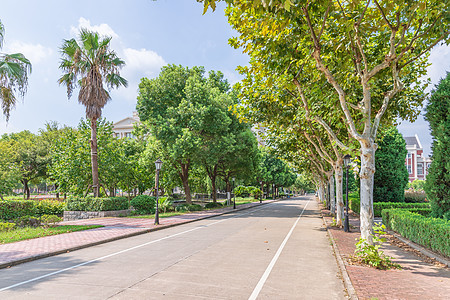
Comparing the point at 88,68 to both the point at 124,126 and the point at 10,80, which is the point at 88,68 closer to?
the point at 10,80

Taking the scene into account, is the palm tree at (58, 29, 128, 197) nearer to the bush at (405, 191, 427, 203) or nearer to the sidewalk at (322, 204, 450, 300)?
the sidewalk at (322, 204, 450, 300)

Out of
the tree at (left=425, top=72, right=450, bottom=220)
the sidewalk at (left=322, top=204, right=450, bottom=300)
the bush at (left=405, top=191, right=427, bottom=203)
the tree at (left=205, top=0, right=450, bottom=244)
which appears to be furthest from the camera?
the bush at (left=405, top=191, right=427, bottom=203)

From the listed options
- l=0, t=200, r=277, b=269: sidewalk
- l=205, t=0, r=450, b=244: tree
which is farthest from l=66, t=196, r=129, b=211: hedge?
l=205, t=0, r=450, b=244: tree

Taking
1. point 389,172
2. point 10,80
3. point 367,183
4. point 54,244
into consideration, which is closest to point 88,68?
point 10,80

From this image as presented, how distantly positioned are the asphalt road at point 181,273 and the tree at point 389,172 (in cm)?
1691

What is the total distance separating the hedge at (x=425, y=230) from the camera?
9016mm

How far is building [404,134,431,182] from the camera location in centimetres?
9438

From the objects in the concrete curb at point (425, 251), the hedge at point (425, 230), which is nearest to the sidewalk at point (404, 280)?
the concrete curb at point (425, 251)

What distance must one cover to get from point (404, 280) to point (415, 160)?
10233cm

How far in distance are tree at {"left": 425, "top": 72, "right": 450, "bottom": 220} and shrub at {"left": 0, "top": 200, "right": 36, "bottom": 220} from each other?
20.3 metres

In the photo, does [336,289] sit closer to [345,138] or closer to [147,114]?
[345,138]

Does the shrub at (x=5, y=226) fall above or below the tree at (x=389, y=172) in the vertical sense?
below

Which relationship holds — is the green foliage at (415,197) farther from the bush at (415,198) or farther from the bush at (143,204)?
the bush at (143,204)

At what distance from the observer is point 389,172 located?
1014 inches
